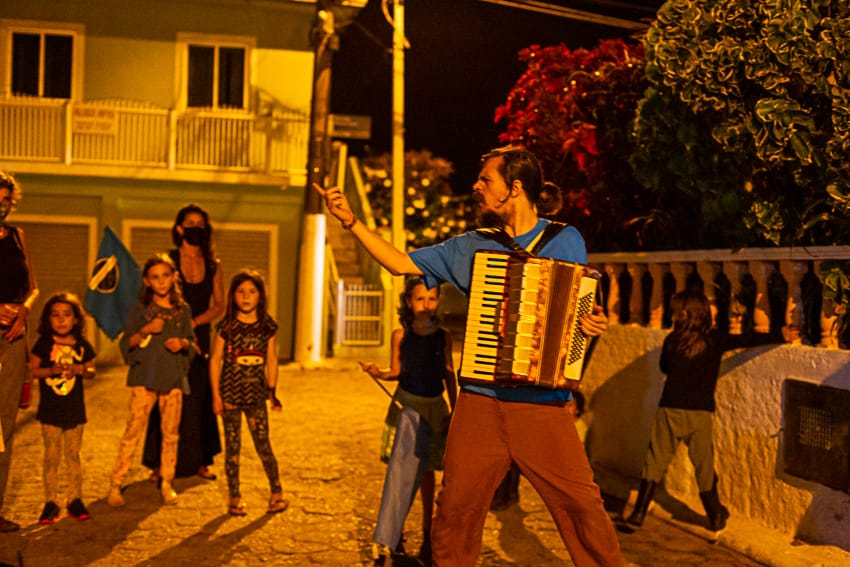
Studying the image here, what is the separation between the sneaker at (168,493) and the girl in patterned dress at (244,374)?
19.5 inches

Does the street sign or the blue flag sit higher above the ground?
the street sign

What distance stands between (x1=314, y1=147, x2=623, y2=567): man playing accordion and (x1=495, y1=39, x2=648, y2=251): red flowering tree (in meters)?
4.53

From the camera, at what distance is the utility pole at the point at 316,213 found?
1761 centimetres

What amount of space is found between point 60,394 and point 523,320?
3.71 m

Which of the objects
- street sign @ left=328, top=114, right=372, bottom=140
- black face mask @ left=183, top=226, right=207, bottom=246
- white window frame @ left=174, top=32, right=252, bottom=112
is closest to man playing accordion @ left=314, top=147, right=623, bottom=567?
black face mask @ left=183, top=226, right=207, bottom=246

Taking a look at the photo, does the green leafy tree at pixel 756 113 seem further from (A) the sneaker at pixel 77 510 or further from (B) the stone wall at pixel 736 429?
(A) the sneaker at pixel 77 510

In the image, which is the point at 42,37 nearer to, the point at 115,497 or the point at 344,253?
the point at 344,253

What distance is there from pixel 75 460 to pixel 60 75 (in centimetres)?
1424

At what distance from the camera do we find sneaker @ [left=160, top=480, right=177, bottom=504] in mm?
6945

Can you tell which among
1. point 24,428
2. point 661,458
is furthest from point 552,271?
point 24,428

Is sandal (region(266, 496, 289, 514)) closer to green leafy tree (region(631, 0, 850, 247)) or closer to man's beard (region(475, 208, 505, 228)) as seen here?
man's beard (region(475, 208, 505, 228))

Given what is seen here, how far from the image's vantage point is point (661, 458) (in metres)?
6.54

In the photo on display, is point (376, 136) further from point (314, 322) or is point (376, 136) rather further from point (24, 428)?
point (24, 428)

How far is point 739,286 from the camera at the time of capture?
6918mm
